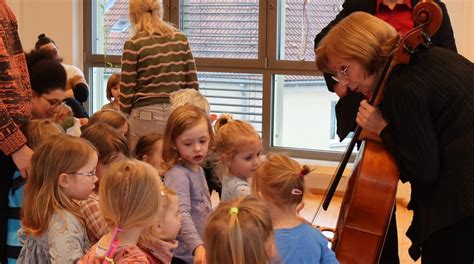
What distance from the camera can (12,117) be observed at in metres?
2.59

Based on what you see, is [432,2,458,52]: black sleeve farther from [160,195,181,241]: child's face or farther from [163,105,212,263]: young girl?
[160,195,181,241]: child's face

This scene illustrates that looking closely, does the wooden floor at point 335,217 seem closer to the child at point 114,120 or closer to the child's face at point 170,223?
the child at point 114,120

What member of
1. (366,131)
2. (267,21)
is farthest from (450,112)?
(267,21)

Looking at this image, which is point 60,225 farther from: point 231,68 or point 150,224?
point 231,68

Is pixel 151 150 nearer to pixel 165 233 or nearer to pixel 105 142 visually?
pixel 105 142

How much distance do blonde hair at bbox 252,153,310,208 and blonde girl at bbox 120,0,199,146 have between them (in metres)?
1.89

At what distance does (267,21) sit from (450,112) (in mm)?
3996

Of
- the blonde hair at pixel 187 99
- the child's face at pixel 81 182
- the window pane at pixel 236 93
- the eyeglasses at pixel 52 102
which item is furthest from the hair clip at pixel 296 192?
the window pane at pixel 236 93

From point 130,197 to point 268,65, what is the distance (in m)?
4.15

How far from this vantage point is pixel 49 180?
2.33 m

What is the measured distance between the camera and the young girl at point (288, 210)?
213cm

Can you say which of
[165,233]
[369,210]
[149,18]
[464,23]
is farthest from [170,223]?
[464,23]

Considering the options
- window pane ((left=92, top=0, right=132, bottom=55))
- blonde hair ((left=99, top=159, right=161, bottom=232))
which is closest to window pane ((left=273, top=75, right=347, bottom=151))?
window pane ((left=92, top=0, right=132, bottom=55))

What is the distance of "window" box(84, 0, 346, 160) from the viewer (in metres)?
Answer: 6.02
